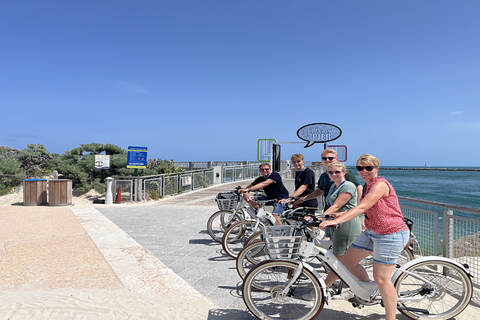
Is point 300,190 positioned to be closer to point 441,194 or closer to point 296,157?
point 296,157

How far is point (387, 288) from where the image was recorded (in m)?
2.74

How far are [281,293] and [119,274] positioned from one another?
2.58 meters

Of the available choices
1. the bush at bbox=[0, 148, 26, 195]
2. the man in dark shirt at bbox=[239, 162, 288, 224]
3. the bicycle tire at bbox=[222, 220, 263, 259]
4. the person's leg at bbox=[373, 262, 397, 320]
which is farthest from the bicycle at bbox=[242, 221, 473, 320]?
the bush at bbox=[0, 148, 26, 195]

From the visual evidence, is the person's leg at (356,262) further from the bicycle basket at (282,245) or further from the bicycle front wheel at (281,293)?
the bicycle basket at (282,245)

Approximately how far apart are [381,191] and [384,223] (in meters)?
0.27

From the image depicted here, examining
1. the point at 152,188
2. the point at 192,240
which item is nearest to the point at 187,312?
the point at 192,240

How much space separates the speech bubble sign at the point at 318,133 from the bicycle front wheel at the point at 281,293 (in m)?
6.83

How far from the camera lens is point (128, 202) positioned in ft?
42.3

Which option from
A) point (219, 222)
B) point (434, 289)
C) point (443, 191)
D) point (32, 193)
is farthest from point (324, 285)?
point (443, 191)

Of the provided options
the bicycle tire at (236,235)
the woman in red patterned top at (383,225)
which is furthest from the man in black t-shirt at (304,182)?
the woman in red patterned top at (383,225)

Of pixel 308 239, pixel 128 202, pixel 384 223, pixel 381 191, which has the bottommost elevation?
pixel 128 202

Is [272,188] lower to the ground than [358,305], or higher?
higher

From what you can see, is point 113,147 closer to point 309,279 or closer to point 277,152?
point 277,152

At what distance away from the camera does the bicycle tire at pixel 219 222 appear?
18.6ft
